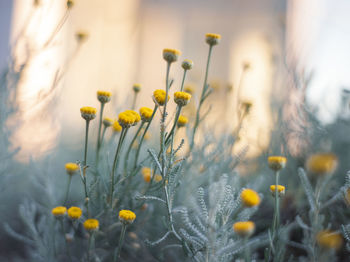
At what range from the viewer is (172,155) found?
1.15 ft

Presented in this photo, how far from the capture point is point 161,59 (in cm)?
309

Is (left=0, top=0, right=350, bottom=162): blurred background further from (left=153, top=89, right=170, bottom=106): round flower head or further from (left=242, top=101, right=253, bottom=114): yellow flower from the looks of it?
(left=153, top=89, right=170, bottom=106): round flower head

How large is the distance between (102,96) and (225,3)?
10.7 ft

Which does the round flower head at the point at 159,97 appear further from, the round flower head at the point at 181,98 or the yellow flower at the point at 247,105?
the yellow flower at the point at 247,105

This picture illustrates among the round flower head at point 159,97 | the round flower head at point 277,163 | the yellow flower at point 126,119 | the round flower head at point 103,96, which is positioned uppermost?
the round flower head at point 159,97

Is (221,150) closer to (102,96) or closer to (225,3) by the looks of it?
(102,96)

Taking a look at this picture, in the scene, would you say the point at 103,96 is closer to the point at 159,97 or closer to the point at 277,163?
the point at 159,97

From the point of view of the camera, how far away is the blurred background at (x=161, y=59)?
0.64m

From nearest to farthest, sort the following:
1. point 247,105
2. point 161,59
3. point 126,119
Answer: point 126,119, point 247,105, point 161,59

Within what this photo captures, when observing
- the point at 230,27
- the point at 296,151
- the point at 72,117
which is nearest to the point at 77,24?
the point at 72,117

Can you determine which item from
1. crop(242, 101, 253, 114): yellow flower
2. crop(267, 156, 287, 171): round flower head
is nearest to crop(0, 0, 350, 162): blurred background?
crop(242, 101, 253, 114): yellow flower

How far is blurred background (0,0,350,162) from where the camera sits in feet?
2.09

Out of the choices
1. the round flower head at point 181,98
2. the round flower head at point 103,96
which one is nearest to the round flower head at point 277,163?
the round flower head at point 181,98

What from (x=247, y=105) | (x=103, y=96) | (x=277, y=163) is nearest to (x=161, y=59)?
(x=247, y=105)
